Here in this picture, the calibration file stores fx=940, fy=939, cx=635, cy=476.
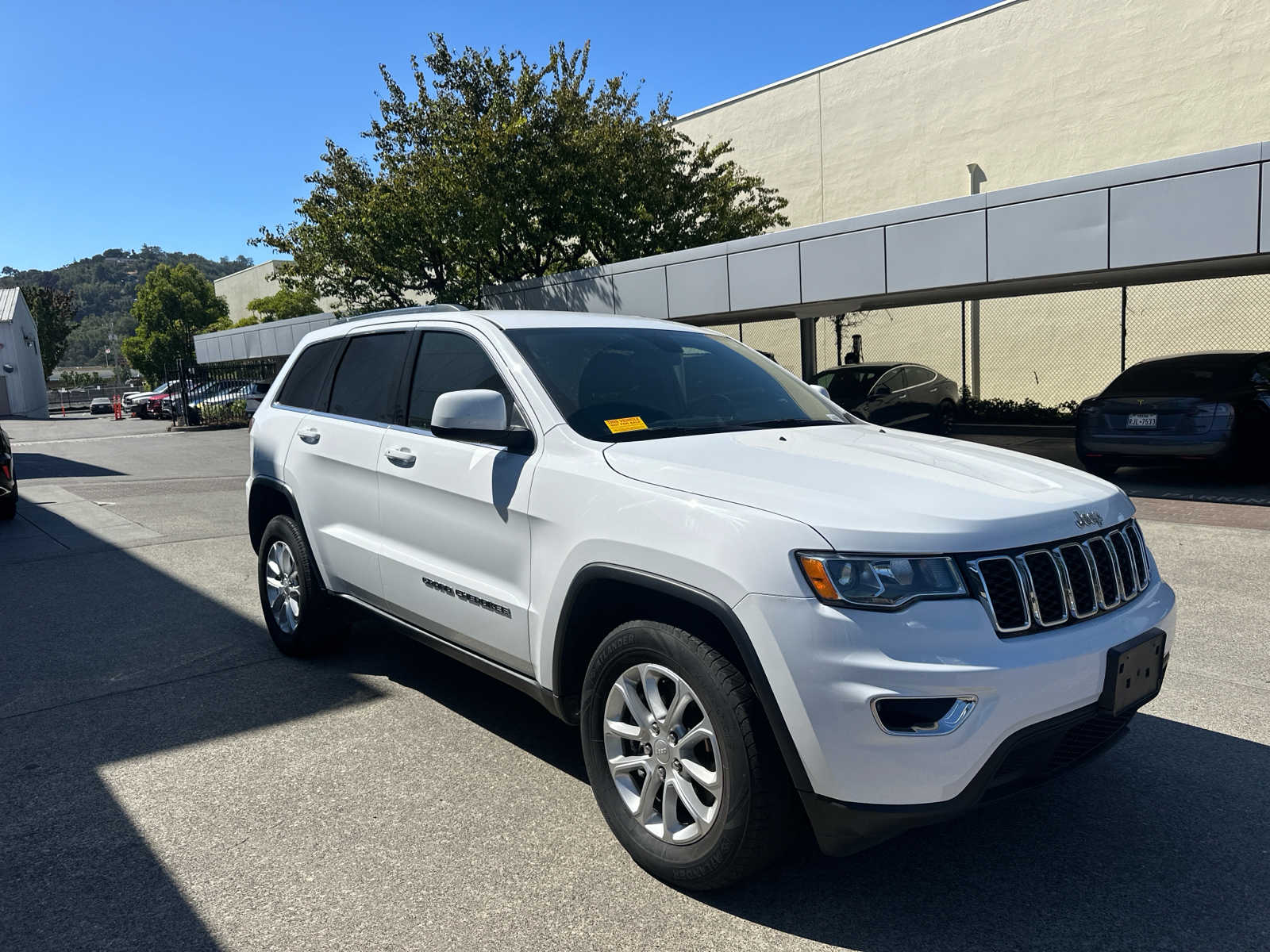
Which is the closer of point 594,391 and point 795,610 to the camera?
point 795,610

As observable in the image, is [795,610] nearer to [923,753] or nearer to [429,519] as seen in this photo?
[923,753]

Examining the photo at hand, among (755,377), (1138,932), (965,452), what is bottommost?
(1138,932)

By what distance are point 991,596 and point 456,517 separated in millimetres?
2087

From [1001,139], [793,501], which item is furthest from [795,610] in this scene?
[1001,139]

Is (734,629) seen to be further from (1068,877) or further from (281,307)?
(281,307)

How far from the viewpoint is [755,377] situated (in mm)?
4258

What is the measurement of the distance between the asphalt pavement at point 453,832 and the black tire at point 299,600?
0.15 metres

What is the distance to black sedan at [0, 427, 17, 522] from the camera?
35.9ft

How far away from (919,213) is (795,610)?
452 inches

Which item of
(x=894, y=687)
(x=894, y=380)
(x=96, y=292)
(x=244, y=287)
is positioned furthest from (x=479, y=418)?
(x=96, y=292)

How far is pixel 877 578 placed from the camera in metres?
2.50

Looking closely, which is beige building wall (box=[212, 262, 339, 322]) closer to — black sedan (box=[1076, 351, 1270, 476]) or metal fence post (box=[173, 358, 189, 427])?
metal fence post (box=[173, 358, 189, 427])

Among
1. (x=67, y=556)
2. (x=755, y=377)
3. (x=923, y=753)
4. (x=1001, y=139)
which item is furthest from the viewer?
(x=1001, y=139)

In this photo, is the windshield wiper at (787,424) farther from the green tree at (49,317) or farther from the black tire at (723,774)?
the green tree at (49,317)
